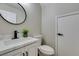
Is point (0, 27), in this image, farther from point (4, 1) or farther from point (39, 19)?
point (39, 19)

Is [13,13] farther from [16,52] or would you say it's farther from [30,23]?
[16,52]

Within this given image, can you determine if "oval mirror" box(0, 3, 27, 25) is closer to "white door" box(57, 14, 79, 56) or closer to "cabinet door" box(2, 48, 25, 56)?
"cabinet door" box(2, 48, 25, 56)

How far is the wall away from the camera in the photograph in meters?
1.31

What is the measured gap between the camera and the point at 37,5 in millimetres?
2297

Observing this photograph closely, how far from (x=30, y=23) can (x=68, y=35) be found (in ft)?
3.73

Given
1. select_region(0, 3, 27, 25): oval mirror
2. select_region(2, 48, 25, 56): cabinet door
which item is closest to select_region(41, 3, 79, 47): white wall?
select_region(0, 3, 27, 25): oval mirror

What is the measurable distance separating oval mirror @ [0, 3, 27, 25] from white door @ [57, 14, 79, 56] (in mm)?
1112

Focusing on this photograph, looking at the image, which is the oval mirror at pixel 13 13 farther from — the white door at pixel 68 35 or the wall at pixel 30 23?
the white door at pixel 68 35

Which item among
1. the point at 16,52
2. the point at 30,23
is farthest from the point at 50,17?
the point at 16,52

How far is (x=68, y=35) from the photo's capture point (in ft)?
5.96

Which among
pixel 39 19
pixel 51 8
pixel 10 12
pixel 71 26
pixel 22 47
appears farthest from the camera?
pixel 39 19

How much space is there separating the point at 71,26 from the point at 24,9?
1.33 m

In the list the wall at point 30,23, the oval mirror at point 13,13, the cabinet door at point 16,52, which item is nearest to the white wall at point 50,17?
the wall at point 30,23

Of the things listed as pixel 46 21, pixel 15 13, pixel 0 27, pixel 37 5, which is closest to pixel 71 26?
pixel 46 21
